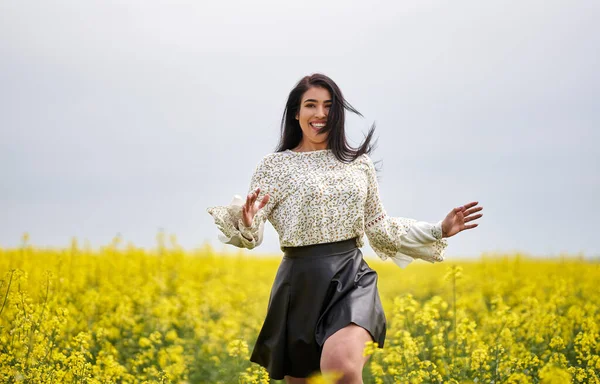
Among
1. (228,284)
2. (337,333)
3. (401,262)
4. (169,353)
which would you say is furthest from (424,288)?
(337,333)

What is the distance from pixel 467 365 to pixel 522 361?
614 mm

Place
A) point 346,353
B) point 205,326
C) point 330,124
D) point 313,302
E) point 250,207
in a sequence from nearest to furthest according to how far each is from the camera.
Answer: point 346,353 → point 313,302 → point 250,207 → point 330,124 → point 205,326

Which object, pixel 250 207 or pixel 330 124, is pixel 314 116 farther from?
pixel 250 207

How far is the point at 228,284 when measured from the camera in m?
9.96

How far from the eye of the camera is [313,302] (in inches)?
159

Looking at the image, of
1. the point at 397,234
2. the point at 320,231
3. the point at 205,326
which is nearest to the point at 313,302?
the point at 320,231

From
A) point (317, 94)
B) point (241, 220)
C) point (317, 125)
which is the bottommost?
point (241, 220)

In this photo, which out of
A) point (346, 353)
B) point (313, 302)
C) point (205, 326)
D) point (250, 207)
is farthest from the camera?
point (205, 326)

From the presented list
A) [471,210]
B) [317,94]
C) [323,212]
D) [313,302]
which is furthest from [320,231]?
[471,210]

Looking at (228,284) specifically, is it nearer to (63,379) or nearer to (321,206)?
(63,379)

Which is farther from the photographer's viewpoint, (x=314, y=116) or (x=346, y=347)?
(x=314, y=116)

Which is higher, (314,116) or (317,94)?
(317,94)

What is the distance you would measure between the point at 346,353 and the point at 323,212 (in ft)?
2.88

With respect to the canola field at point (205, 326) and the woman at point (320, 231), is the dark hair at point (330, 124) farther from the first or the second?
the canola field at point (205, 326)
